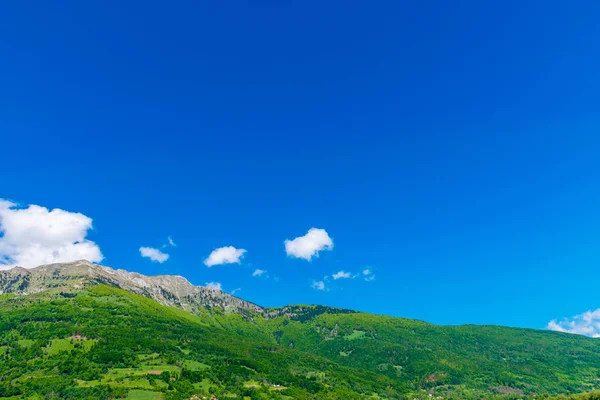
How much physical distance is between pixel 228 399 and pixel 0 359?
115 metres

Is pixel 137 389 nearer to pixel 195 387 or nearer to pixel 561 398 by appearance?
pixel 195 387

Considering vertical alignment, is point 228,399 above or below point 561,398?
below

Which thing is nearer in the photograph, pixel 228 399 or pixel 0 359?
pixel 228 399

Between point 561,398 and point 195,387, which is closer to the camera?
point 561,398

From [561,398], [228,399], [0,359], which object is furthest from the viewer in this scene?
[0,359]

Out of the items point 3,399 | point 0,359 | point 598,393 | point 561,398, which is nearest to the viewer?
point 598,393

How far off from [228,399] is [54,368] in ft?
274

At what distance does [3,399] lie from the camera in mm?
154250

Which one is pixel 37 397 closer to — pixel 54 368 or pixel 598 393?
pixel 54 368

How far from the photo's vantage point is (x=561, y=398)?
165125 millimetres

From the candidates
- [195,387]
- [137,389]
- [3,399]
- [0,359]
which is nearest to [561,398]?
[195,387]

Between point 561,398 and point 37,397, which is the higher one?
point 561,398

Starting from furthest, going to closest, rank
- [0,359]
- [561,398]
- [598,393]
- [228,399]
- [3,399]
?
[0,359] < [228,399] < [561,398] < [3,399] < [598,393]

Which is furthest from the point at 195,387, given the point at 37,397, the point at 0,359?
the point at 0,359
